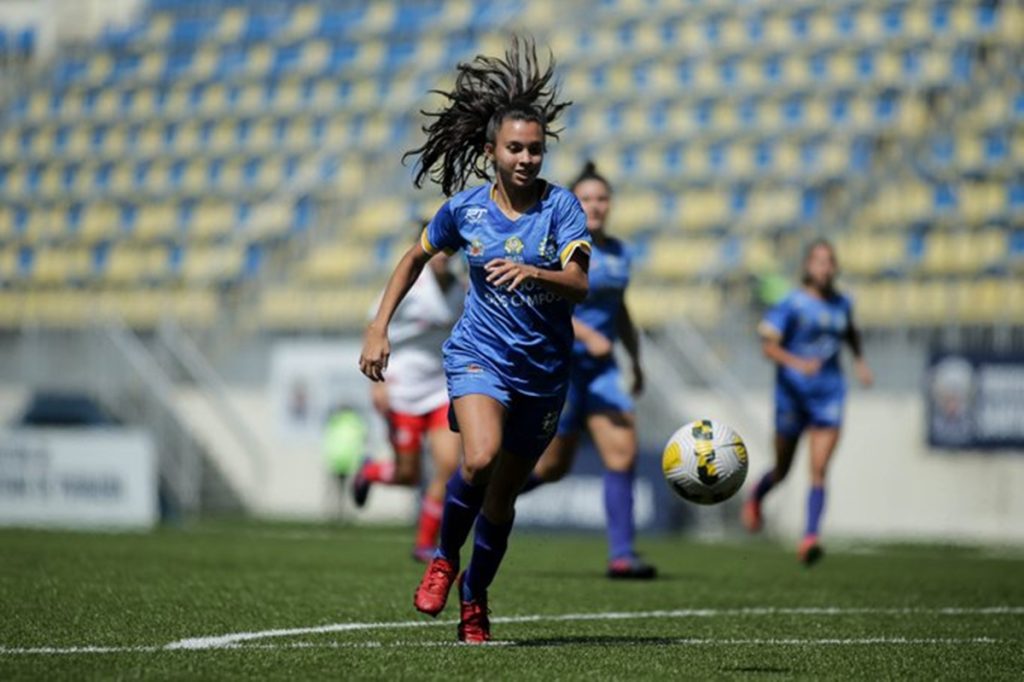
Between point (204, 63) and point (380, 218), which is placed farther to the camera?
point (204, 63)

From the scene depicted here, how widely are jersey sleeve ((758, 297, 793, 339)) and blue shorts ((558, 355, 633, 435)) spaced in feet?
8.00

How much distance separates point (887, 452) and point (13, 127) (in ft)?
55.3

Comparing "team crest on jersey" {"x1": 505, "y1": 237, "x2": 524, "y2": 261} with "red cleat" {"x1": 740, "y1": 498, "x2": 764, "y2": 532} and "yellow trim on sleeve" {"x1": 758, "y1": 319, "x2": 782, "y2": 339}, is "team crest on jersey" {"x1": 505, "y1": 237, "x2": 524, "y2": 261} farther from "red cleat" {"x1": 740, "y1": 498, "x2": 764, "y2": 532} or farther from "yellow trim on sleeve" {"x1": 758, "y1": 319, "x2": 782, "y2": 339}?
"red cleat" {"x1": 740, "y1": 498, "x2": 764, "y2": 532}

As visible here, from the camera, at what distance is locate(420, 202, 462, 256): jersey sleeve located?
7320mm

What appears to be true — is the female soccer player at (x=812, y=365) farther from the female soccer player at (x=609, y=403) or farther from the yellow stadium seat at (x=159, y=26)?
the yellow stadium seat at (x=159, y=26)

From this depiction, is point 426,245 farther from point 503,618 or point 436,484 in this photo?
point 436,484

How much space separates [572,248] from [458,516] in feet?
3.71

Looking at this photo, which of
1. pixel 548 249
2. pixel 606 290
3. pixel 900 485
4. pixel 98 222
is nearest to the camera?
pixel 548 249

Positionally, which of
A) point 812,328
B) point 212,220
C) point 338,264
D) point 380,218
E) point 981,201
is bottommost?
point 812,328

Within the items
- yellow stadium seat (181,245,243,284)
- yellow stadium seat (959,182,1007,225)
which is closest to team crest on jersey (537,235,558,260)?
yellow stadium seat (959,182,1007,225)

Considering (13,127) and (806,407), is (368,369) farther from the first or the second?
(13,127)

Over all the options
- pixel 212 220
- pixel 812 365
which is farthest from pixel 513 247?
pixel 212 220

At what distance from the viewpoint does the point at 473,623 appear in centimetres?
722

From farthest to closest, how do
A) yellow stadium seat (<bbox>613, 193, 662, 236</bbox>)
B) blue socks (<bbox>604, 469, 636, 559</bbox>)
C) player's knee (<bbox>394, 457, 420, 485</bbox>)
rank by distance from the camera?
1. yellow stadium seat (<bbox>613, 193, 662, 236</bbox>)
2. player's knee (<bbox>394, 457, 420, 485</bbox>)
3. blue socks (<bbox>604, 469, 636, 559</bbox>)
